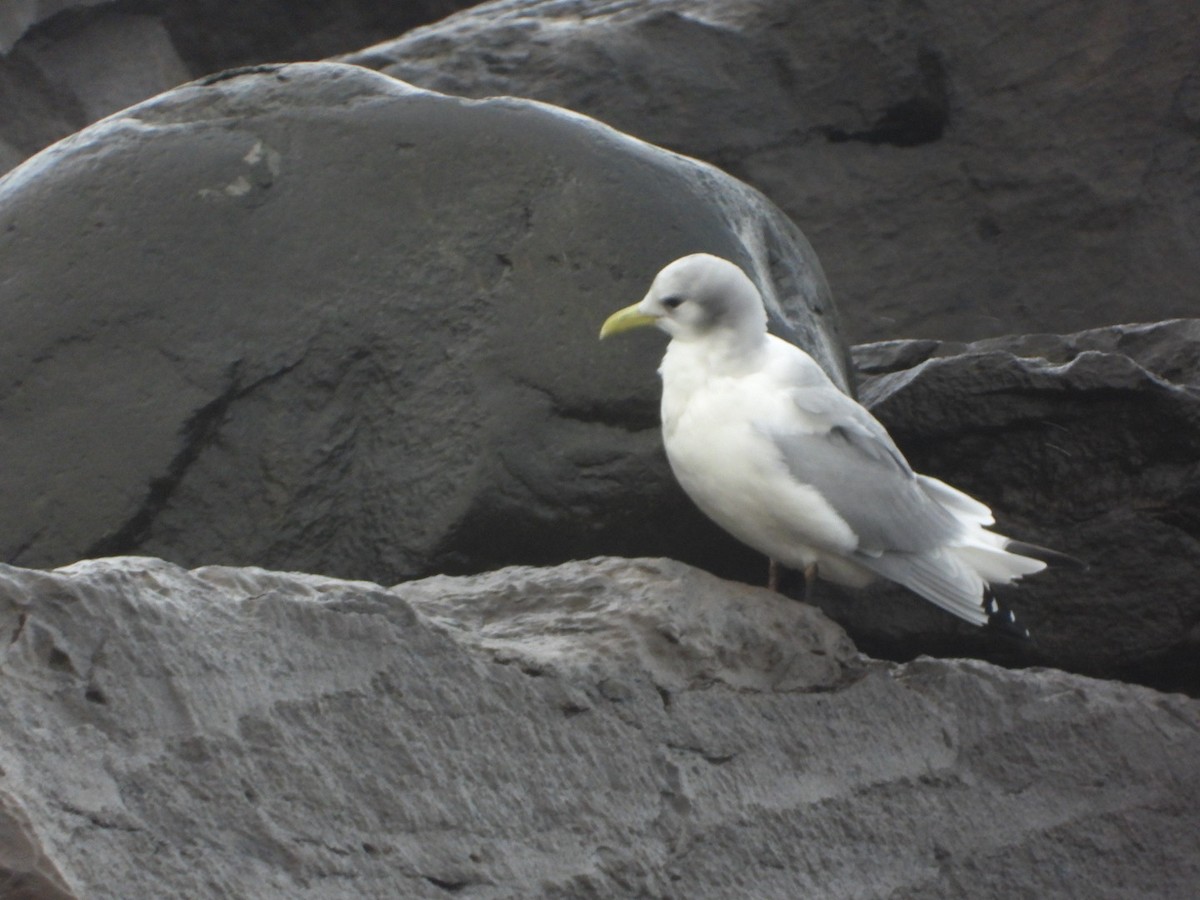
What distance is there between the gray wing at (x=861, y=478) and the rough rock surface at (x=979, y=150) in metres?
3.14

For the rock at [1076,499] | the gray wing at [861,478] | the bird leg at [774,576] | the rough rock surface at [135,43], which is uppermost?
the rough rock surface at [135,43]

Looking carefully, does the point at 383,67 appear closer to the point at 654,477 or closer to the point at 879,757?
the point at 654,477

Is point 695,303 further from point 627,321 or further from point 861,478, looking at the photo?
point 861,478

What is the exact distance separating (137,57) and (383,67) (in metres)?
3.60

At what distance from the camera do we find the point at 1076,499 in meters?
4.79

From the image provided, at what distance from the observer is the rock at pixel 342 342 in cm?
411

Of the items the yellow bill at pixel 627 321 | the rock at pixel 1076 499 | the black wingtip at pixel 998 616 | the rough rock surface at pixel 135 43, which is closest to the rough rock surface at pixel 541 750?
the black wingtip at pixel 998 616

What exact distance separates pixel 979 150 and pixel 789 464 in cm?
368

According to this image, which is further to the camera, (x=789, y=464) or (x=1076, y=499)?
(x=1076, y=499)

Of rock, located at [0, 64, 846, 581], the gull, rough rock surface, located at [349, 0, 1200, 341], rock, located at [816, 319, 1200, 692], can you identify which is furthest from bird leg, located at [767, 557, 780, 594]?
rough rock surface, located at [349, 0, 1200, 341]

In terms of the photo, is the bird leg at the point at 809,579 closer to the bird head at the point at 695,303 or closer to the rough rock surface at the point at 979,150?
the bird head at the point at 695,303

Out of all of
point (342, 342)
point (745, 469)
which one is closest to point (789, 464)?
point (745, 469)

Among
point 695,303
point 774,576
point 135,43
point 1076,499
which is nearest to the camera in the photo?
point 695,303

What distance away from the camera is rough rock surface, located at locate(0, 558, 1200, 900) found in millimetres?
2605
